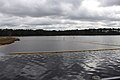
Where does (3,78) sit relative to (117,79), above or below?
below

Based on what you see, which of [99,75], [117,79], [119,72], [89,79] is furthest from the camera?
[119,72]

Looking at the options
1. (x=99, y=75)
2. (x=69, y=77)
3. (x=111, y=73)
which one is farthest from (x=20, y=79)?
(x=111, y=73)

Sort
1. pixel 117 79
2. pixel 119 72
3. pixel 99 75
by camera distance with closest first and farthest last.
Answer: pixel 117 79
pixel 99 75
pixel 119 72

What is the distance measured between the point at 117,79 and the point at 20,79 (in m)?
16.7

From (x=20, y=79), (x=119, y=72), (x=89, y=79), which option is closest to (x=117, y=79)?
(x=89, y=79)

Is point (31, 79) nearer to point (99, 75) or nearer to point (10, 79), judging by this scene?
point (10, 79)

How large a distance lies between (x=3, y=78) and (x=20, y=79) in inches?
87.7

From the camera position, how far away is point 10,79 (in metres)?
23.1

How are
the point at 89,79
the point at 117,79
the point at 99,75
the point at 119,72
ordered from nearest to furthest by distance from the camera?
the point at 117,79 < the point at 89,79 < the point at 99,75 < the point at 119,72

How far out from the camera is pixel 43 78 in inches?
917

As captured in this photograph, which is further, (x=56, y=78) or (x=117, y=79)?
(x=56, y=78)

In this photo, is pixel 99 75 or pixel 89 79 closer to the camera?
pixel 89 79

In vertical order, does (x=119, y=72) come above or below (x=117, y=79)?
below

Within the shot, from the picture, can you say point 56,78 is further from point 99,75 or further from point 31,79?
point 99,75
